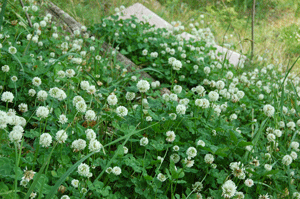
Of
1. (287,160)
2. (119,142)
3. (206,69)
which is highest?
(206,69)

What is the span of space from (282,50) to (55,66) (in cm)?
555

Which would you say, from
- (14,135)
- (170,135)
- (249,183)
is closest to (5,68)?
(14,135)

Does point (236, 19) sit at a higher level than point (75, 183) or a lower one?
higher

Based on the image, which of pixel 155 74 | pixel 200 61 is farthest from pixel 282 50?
pixel 155 74

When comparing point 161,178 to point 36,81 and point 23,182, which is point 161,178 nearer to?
point 23,182

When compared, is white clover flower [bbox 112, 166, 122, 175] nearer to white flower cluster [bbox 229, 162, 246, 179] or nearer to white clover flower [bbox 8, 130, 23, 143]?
white clover flower [bbox 8, 130, 23, 143]

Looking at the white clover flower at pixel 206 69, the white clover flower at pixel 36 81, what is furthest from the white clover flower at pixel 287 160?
the white clover flower at pixel 36 81

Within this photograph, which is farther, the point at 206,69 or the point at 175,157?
the point at 206,69

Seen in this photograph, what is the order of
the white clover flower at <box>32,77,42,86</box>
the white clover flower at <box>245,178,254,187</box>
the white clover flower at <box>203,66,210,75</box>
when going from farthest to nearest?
the white clover flower at <box>203,66,210,75</box>
the white clover flower at <box>32,77,42,86</box>
the white clover flower at <box>245,178,254,187</box>

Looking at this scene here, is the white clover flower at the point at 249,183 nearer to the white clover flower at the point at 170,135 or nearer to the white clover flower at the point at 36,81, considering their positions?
the white clover flower at the point at 170,135

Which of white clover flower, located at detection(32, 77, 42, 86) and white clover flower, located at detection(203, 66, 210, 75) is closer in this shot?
white clover flower, located at detection(32, 77, 42, 86)

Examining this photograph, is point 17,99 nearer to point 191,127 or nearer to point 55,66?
point 55,66

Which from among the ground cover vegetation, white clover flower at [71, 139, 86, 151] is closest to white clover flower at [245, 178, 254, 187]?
the ground cover vegetation

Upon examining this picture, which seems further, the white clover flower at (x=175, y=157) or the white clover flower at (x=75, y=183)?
the white clover flower at (x=175, y=157)
